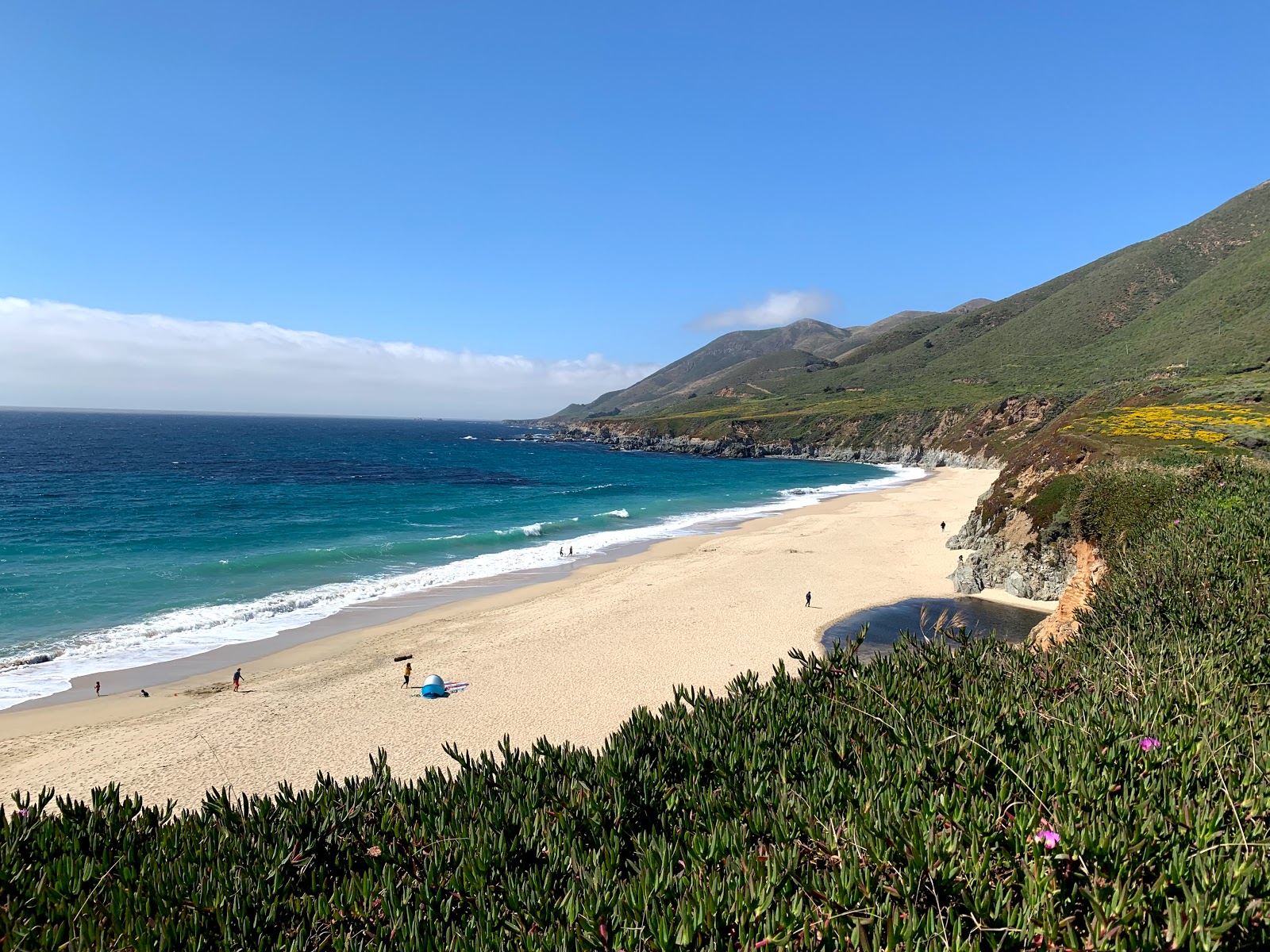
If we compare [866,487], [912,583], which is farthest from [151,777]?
[866,487]

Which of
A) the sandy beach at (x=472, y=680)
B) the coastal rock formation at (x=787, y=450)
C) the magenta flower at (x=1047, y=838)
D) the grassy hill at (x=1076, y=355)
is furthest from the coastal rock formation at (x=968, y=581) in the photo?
the coastal rock formation at (x=787, y=450)

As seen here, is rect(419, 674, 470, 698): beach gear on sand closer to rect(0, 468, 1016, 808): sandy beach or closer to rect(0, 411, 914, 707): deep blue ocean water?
rect(0, 468, 1016, 808): sandy beach

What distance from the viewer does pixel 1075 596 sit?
19.1 metres

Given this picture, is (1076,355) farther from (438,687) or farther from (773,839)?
(773,839)

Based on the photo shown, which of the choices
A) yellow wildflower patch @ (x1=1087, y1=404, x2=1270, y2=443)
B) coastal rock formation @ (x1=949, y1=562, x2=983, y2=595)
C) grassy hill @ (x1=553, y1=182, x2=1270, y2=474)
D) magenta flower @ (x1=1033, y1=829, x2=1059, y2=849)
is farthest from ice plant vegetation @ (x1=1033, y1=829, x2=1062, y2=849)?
grassy hill @ (x1=553, y1=182, x2=1270, y2=474)

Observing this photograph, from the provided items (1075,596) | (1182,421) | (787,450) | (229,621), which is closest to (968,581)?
(1075,596)

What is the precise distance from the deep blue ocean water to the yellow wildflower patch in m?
27.1

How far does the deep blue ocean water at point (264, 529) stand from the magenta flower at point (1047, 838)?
24947 mm

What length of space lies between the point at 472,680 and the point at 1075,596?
19.2m

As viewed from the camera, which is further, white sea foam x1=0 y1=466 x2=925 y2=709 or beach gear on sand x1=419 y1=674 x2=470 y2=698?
white sea foam x1=0 y1=466 x2=925 y2=709

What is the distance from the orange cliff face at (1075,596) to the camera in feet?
55.4

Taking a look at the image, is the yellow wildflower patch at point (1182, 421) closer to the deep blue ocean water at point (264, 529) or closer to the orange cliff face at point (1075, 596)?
the orange cliff face at point (1075, 596)

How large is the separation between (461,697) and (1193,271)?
14902 centimetres

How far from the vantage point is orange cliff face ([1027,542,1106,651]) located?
55.4 ft
